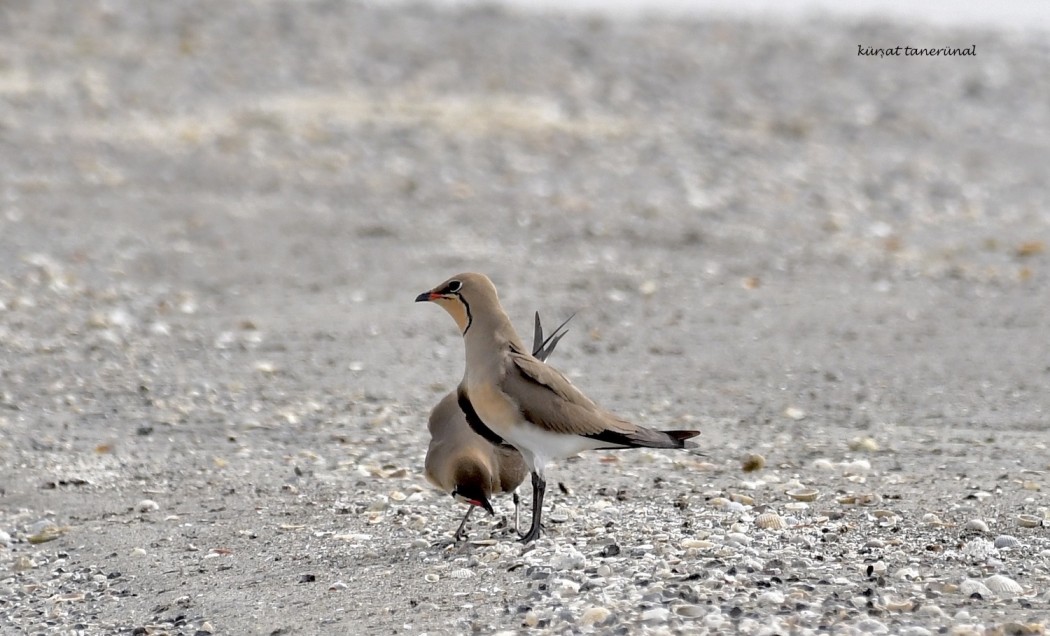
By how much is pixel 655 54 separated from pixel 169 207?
971 centimetres

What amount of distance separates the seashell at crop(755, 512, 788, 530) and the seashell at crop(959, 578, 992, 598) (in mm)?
886

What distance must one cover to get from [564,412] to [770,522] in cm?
93

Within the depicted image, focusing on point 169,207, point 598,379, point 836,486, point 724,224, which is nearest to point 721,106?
point 724,224

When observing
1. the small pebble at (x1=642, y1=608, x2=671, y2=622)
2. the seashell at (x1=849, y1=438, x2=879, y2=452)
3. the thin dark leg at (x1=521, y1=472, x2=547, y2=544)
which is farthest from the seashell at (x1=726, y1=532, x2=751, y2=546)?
the seashell at (x1=849, y1=438, x2=879, y2=452)

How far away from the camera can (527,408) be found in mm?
5598

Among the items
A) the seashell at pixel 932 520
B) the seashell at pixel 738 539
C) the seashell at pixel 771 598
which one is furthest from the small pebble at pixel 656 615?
the seashell at pixel 932 520

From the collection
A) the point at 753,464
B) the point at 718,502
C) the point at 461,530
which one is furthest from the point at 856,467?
the point at 461,530

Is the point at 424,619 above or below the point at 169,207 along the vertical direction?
below

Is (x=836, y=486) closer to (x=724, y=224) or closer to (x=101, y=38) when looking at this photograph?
(x=724, y=224)

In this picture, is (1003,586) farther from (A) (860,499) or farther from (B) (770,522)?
(A) (860,499)

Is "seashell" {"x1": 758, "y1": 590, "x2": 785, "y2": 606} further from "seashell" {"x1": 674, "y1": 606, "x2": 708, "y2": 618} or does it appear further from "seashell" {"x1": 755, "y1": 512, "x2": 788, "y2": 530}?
"seashell" {"x1": 755, "y1": 512, "x2": 788, "y2": 530}

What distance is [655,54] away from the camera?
2197 centimetres

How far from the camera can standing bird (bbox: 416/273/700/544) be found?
221 inches

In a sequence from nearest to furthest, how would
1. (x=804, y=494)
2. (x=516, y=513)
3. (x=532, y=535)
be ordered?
1. (x=532, y=535)
2. (x=516, y=513)
3. (x=804, y=494)
